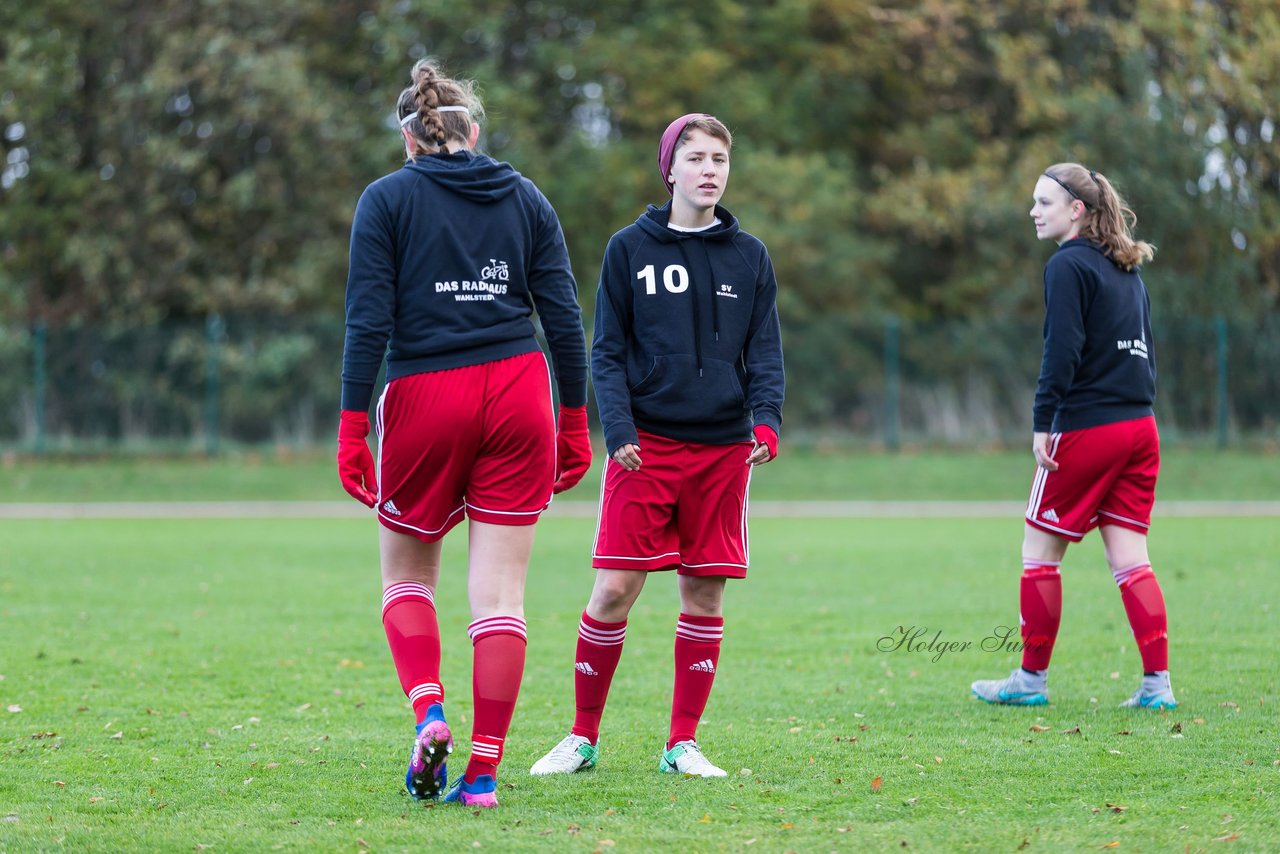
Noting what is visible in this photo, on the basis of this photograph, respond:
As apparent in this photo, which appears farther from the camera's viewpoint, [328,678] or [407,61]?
[407,61]

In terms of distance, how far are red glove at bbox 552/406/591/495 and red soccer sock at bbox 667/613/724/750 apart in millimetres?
656


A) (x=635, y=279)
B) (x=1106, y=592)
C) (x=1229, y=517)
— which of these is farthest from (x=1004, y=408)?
(x=635, y=279)

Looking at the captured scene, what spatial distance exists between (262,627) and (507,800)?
434 centimetres

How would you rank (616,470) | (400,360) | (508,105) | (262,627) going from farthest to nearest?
(508,105)
(262,627)
(616,470)
(400,360)

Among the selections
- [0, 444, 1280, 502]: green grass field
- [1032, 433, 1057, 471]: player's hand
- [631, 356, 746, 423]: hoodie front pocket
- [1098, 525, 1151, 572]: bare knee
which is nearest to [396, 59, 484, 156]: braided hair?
[631, 356, 746, 423]: hoodie front pocket

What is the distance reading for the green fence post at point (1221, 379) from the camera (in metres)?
24.5

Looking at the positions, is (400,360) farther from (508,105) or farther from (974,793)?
(508,105)

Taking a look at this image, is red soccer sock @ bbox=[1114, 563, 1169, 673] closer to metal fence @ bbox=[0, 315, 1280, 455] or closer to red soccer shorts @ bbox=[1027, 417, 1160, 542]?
red soccer shorts @ bbox=[1027, 417, 1160, 542]

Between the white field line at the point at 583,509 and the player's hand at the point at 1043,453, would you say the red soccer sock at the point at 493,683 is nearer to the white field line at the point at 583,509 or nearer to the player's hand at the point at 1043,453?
the player's hand at the point at 1043,453

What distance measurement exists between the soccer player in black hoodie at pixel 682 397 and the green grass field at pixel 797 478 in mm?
15283

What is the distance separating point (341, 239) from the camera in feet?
88.1

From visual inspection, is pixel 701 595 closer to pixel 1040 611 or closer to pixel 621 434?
pixel 621 434

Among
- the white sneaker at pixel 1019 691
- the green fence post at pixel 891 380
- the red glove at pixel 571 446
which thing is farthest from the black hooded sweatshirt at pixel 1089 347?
the green fence post at pixel 891 380

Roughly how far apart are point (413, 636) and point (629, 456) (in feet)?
2.89
